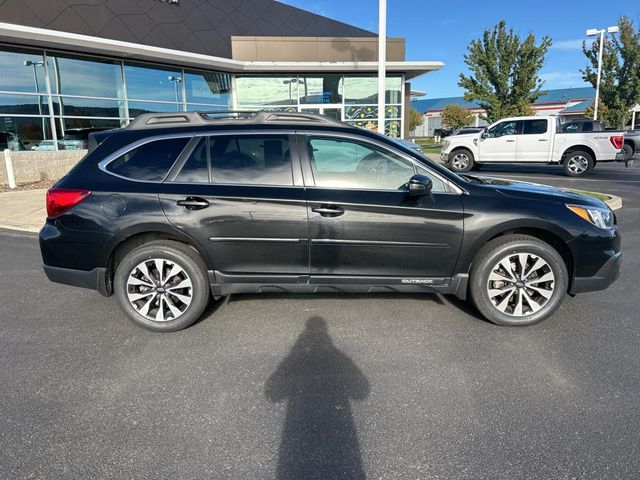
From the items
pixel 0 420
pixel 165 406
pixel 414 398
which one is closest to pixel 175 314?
pixel 165 406

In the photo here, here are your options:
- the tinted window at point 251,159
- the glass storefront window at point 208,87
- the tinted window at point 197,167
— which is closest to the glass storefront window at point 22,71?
the glass storefront window at point 208,87

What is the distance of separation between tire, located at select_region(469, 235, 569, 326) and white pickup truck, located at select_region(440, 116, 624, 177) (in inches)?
502

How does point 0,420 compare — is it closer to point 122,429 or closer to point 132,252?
point 122,429

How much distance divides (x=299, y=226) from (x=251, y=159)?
0.74 meters

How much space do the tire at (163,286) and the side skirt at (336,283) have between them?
6.9 inches

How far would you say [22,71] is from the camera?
13.4 m

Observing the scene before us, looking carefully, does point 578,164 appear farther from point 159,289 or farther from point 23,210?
point 23,210

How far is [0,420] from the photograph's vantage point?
8.61ft

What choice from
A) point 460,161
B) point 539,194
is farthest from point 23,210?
point 460,161

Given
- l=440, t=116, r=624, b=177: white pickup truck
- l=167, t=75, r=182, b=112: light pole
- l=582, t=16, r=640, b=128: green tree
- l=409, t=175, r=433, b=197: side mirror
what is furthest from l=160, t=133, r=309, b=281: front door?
l=582, t=16, r=640, b=128: green tree

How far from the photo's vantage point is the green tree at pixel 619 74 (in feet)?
87.6

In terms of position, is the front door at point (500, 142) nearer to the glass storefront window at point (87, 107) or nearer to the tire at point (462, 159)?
the tire at point (462, 159)

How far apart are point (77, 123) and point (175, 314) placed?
1387 centimetres

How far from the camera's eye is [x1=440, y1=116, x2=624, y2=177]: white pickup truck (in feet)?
46.0
